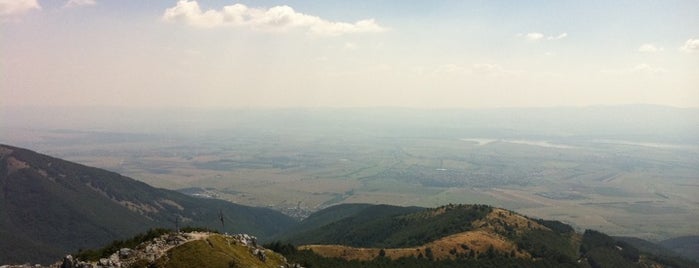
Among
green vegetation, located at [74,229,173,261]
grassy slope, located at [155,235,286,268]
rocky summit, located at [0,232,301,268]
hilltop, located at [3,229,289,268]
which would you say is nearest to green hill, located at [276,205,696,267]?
grassy slope, located at [155,235,286,268]

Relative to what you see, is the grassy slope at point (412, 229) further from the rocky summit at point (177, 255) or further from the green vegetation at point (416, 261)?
the rocky summit at point (177, 255)

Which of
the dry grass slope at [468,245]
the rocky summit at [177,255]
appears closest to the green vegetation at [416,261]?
the dry grass slope at [468,245]

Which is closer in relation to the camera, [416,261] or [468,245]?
[416,261]

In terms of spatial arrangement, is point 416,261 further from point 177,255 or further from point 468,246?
point 177,255

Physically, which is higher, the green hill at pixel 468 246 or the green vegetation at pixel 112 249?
the green vegetation at pixel 112 249

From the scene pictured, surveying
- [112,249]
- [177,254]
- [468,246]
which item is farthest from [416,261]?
[112,249]

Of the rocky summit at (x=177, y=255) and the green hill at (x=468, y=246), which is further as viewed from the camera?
the green hill at (x=468, y=246)

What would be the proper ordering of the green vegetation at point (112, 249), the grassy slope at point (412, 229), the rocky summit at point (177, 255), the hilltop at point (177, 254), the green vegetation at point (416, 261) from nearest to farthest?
the rocky summit at point (177, 255), the hilltop at point (177, 254), the green vegetation at point (112, 249), the green vegetation at point (416, 261), the grassy slope at point (412, 229)

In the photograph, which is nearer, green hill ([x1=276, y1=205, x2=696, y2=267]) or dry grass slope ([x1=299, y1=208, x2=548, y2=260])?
green hill ([x1=276, y1=205, x2=696, y2=267])

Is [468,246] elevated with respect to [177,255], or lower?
lower

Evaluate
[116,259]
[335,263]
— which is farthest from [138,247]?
[335,263]

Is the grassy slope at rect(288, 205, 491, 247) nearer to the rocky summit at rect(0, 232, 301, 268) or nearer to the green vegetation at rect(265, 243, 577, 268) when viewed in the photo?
the green vegetation at rect(265, 243, 577, 268)

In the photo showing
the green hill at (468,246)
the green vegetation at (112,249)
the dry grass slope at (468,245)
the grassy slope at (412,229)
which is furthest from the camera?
the grassy slope at (412,229)

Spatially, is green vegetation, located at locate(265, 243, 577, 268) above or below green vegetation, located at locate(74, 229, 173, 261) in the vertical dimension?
below
